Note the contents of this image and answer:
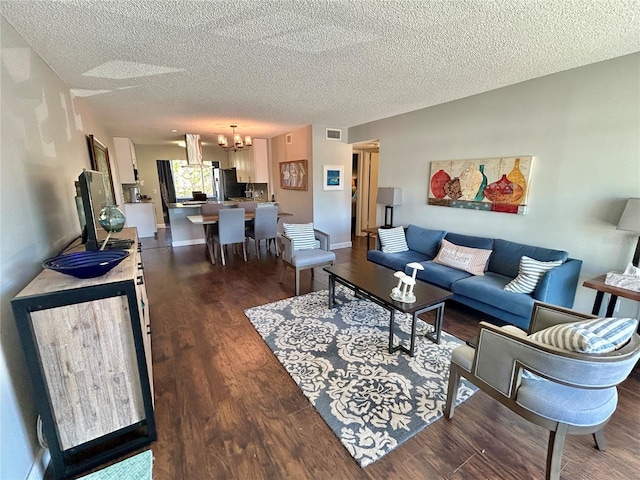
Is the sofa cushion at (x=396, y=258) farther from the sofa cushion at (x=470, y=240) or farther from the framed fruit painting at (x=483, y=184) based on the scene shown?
the framed fruit painting at (x=483, y=184)

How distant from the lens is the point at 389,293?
2.50 m

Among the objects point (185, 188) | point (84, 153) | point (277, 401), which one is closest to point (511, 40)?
point (277, 401)

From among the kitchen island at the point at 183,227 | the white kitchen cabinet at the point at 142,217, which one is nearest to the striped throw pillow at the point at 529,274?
the kitchen island at the point at 183,227

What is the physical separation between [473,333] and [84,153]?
476 centimetres

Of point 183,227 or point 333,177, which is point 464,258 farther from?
point 183,227

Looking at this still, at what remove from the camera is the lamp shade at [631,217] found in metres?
2.23

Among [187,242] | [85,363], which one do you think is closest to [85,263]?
[85,363]

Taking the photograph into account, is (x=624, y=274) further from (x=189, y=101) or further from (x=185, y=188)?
(x=185, y=188)

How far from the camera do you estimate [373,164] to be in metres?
7.12

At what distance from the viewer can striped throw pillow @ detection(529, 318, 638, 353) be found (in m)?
1.25

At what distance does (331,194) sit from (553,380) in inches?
192

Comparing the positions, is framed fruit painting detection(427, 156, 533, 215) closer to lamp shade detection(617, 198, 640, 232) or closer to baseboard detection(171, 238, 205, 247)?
lamp shade detection(617, 198, 640, 232)

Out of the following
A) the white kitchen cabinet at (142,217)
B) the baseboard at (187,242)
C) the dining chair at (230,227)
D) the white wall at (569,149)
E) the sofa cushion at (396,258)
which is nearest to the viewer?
the white wall at (569,149)

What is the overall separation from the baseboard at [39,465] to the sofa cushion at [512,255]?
13.0 ft
